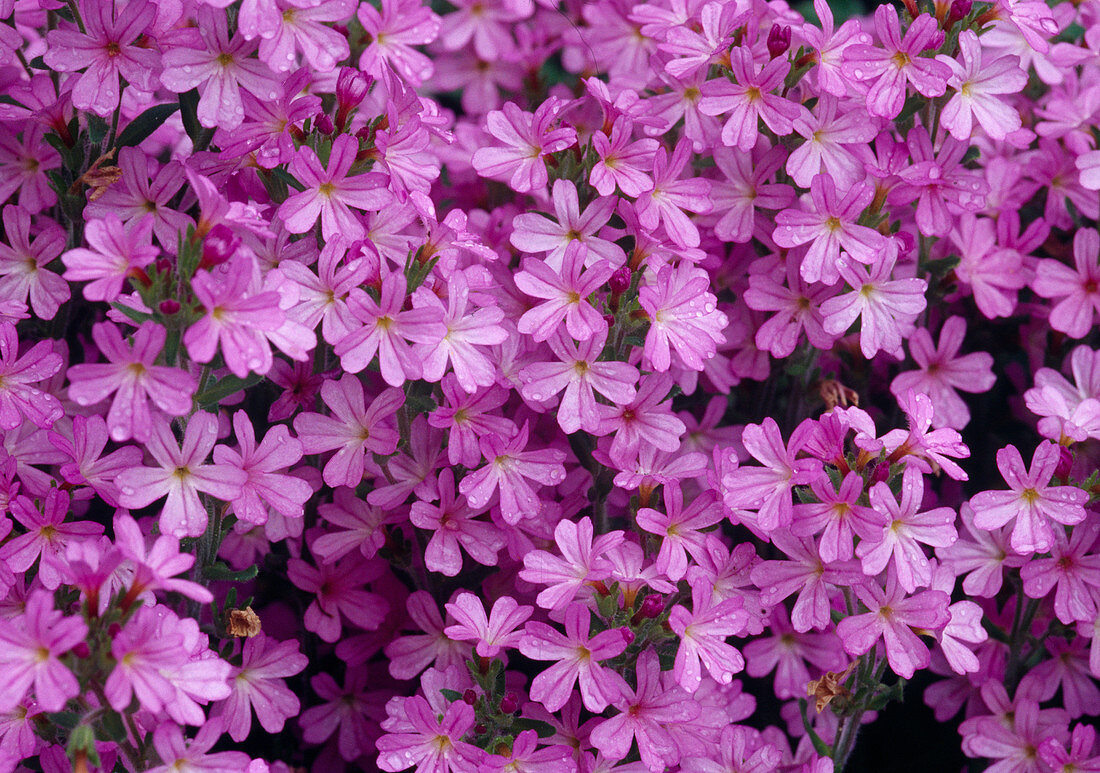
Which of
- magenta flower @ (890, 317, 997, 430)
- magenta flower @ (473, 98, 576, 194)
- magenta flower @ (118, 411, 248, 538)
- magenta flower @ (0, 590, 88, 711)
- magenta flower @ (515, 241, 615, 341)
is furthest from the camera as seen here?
magenta flower @ (890, 317, 997, 430)

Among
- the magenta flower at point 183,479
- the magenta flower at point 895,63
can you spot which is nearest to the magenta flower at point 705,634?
the magenta flower at point 183,479

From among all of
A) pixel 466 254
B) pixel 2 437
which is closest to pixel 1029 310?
pixel 466 254

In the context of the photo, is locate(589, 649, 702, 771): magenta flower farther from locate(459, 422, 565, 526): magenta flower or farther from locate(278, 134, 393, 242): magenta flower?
locate(278, 134, 393, 242): magenta flower

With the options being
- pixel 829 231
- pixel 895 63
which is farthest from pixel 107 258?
pixel 895 63

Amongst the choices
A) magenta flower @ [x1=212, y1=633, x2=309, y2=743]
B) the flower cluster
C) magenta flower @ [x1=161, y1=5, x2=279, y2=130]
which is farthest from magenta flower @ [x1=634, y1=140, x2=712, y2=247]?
magenta flower @ [x1=212, y1=633, x2=309, y2=743]

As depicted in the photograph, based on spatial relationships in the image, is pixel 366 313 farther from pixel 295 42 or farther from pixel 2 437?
pixel 2 437

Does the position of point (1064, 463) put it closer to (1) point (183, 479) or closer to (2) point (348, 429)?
(2) point (348, 429)
